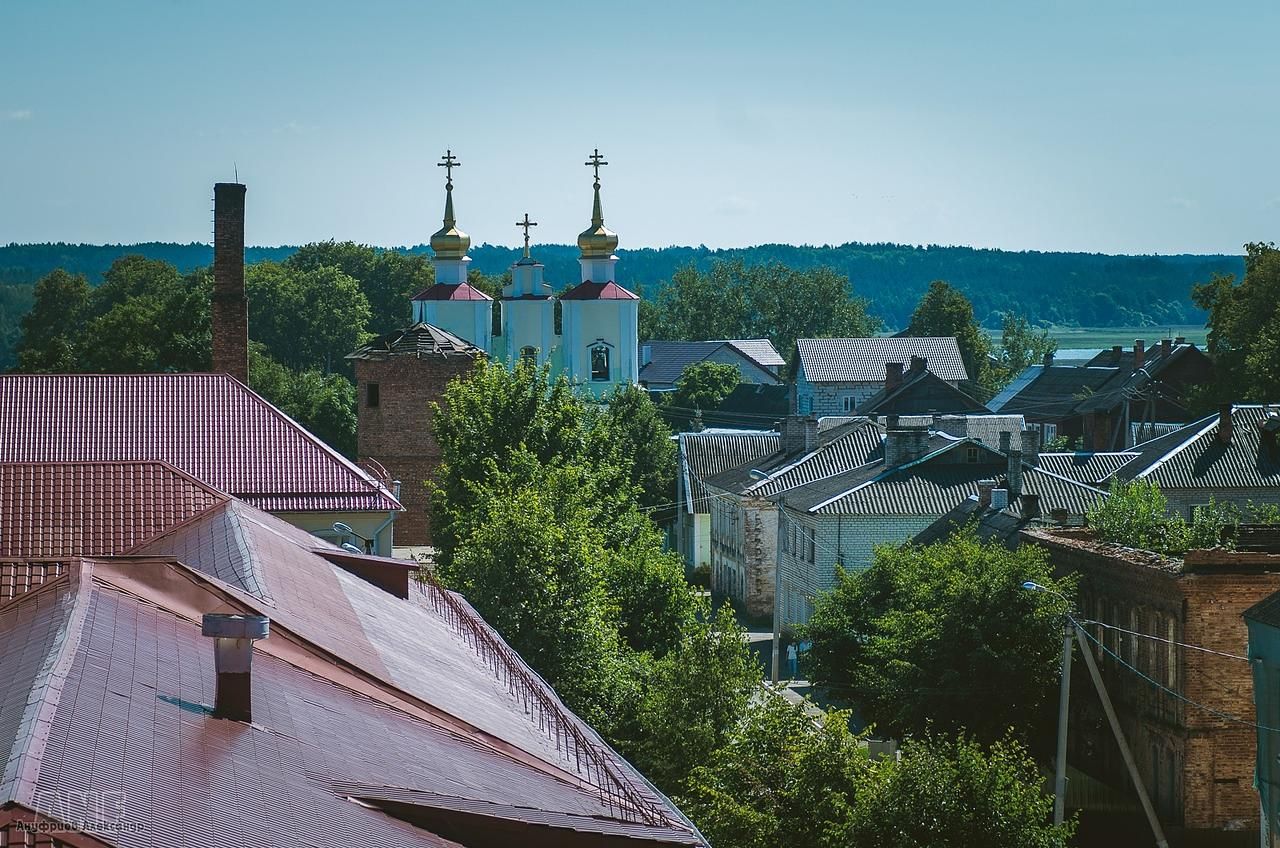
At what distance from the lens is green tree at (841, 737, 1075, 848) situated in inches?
726

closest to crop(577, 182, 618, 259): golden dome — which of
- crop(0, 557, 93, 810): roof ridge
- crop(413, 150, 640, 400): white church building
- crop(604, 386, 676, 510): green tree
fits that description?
crop(413, 150, 640, 400): white church building

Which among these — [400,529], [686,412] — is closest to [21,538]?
[400,529]

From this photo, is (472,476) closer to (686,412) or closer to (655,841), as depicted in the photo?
(655,841)

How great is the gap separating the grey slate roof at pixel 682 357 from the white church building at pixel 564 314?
34.7 meters

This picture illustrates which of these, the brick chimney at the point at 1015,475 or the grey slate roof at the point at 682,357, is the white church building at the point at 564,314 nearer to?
the grey slate roof at the point at 682,357

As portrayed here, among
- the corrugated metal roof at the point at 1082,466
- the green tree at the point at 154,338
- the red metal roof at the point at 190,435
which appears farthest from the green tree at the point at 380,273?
the red metal roof at the point at 190,435

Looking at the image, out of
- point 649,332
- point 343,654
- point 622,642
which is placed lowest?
point 622,642

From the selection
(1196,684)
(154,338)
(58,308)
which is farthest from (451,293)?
(1196,684)

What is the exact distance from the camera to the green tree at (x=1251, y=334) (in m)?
65.8

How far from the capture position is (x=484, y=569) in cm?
3078

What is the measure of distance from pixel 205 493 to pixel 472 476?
846 inches

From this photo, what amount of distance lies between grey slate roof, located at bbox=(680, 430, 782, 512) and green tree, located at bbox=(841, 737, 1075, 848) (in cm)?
4633

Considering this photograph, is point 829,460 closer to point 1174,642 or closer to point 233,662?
point 1174,642

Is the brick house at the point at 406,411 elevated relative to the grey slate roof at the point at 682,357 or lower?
lower
